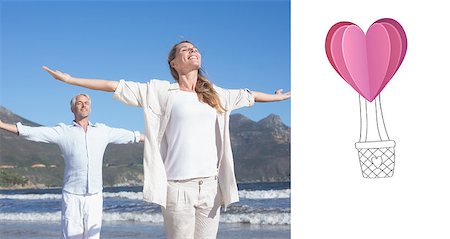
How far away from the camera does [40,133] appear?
2.83 meters

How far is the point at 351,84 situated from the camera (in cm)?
315

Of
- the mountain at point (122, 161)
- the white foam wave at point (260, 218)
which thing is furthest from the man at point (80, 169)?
the mountain at point (122, 161)

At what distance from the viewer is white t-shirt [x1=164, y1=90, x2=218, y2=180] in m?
2.60

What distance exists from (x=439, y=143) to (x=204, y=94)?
1.22 meters

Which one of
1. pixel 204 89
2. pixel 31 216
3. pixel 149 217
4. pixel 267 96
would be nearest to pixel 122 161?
pixel 31 216

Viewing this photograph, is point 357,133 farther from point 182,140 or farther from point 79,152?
point 79,152

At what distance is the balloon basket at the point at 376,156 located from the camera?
3137 millimetres

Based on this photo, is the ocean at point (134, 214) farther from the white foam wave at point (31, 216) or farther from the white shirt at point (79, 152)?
the white shirt at point (79, 152)

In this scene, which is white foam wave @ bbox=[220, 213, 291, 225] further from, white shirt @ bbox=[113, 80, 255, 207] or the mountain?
white shirt @ bbox=[113, 80, 255, 207]

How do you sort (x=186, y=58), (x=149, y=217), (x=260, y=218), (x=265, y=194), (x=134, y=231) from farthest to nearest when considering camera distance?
(x=265, y=194), (x=149, y=217), (x=260, y=218), (x=134, y=231), (x=186, y=58)

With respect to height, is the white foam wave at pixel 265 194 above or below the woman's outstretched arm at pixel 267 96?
below

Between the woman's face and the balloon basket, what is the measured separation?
3.38 ft

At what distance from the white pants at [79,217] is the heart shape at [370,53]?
135cm

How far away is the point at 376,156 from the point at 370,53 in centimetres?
50
